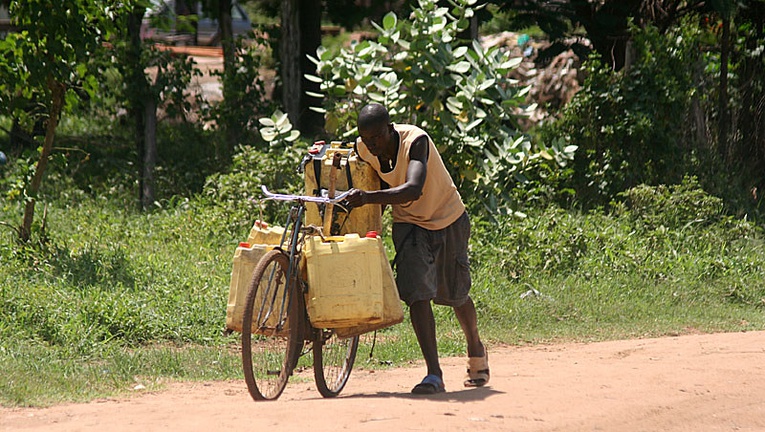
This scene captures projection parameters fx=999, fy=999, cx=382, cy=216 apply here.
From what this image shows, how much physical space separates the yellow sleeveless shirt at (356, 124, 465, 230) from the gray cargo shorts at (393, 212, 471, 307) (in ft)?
0.16

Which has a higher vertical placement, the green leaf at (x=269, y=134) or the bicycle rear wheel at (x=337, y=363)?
the green leaf at (x=269, y=134)

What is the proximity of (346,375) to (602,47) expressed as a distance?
8.99 meters

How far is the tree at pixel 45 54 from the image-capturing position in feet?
28.3

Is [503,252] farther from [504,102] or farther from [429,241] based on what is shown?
[429,241]

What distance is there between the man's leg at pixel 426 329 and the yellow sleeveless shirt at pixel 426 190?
1.46 feet

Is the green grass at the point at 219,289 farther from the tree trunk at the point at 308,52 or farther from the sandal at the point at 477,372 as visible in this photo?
the tree trunk at the point at 308,52

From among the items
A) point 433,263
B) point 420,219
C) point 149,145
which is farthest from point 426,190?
point 149,145

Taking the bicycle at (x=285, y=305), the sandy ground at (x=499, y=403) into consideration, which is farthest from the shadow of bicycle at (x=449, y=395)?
the bicycle at (x=285, y=305)

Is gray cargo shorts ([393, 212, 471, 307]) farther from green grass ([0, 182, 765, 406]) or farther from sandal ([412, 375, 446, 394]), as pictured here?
green grass ([0, 182, 765, 406])

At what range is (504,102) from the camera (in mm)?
10008

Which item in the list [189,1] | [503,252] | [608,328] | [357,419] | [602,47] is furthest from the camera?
[189,1]

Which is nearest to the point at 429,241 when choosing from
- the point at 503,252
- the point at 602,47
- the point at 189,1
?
the point at 503,252

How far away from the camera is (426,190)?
213 inches

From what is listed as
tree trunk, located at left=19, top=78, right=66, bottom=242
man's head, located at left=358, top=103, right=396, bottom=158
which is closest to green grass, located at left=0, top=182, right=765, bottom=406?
tree trunk, located at left=19, top=78, right=66, bottom=242
